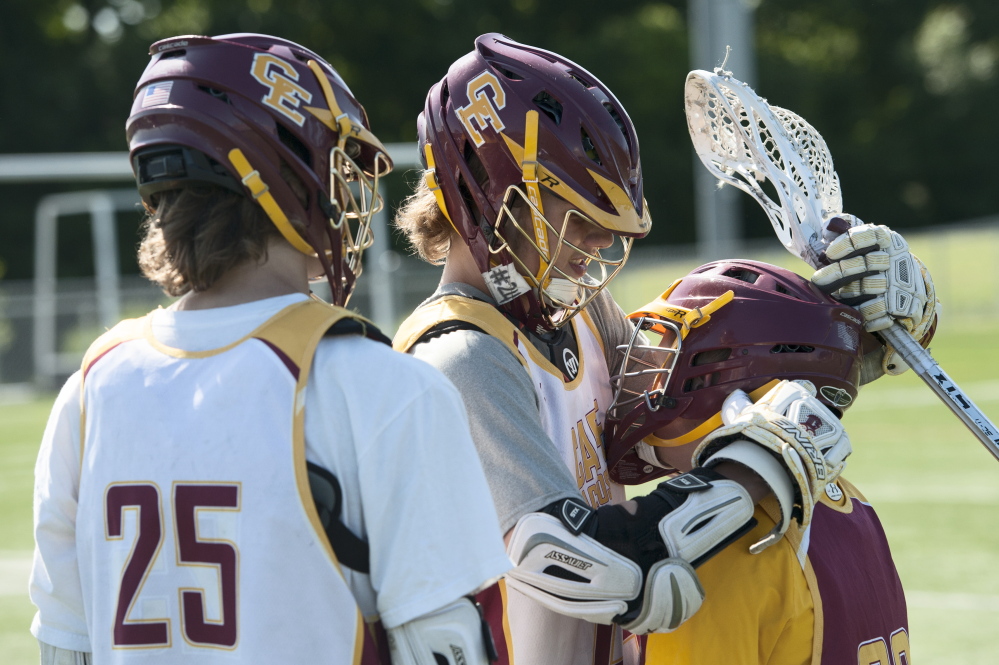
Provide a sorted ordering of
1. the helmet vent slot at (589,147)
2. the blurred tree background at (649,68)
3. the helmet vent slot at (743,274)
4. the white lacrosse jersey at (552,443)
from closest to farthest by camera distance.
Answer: the white lacrosse jersey at (552,443)
the helmet vent slot at (589,147)
the helmet vent slot at (743,274)
the blurred tree background at (649,68)

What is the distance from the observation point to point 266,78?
6.89 feet

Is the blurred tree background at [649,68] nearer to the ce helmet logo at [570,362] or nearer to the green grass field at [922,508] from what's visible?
the green grass field at [922,508]

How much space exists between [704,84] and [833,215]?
47 cm

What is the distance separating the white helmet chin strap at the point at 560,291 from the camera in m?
2.77

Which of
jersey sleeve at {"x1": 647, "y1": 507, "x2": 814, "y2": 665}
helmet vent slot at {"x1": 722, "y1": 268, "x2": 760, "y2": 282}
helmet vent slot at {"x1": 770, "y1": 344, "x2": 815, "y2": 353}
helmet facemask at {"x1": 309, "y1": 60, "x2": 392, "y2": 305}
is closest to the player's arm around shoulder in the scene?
helmet facemask at {"x1": 309, "y1": 60, "x2": 392, "y2": 305}

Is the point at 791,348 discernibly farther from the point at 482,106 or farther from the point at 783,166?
the point at 482,106

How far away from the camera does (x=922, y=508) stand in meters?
8.57

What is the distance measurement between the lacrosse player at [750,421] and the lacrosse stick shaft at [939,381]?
7cm

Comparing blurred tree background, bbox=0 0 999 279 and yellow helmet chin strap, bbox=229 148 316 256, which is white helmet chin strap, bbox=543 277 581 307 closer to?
yellow helmet chin strap, bbox=229 148 316 256

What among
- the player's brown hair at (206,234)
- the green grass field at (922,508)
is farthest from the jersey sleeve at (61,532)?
the green grass field at (922,508)

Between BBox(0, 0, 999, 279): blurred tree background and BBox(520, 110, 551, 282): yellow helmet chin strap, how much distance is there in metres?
29.2

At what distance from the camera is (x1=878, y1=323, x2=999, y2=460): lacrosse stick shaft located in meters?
2.83

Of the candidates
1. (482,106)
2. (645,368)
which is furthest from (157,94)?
(645,368)

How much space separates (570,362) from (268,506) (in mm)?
1124
